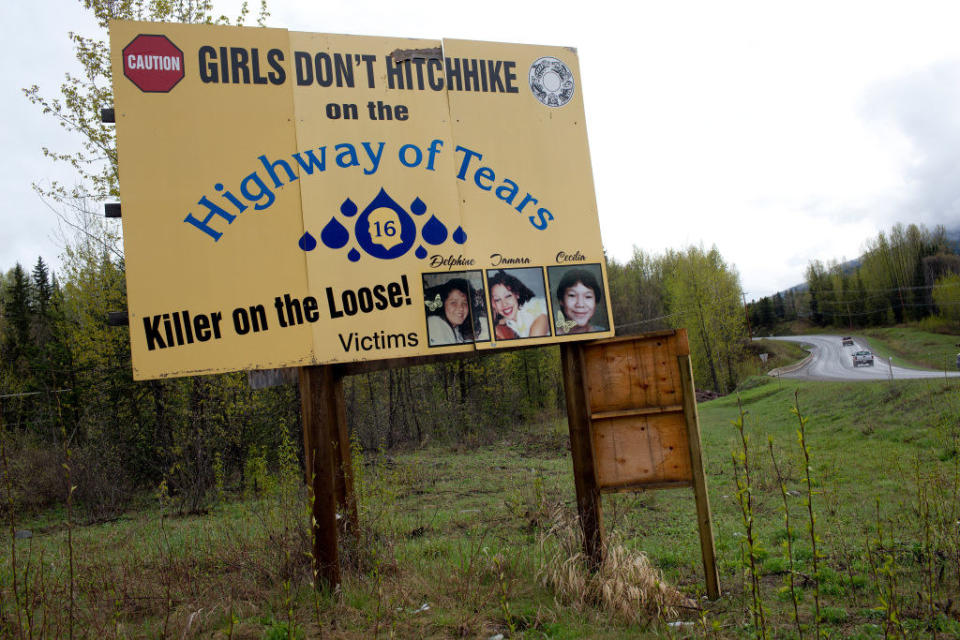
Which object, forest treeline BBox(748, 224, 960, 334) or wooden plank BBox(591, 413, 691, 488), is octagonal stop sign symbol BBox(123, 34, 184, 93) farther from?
forest treeline BBox(748, 224, 960, 334)

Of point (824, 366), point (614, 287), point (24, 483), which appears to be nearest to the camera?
point (24, 483)

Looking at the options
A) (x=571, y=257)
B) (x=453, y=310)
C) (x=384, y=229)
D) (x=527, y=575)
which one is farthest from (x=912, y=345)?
(x=384, y=229)

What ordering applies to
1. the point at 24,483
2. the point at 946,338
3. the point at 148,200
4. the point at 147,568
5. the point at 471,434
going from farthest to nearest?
the point at 946,338 → the point at 471,434 → the point at 24,483 → the point at 147,568 → the point at 148,200

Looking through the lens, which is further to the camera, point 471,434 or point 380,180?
point 471,434

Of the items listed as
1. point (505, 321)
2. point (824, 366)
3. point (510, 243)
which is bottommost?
point (824, 366)

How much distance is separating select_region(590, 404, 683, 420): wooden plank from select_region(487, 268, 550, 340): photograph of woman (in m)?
0.87

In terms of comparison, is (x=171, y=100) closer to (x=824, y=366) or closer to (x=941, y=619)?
(x=941, y=619)

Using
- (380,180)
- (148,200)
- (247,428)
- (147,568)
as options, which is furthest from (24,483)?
(380,180)

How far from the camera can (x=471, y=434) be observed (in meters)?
23.3

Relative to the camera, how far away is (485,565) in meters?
5.56

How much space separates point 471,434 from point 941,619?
19421 mm

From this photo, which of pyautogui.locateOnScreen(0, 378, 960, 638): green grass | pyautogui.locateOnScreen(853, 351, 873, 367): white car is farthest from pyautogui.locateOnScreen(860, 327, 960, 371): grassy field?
pyautogui.locateOnScreen(0, 378, 960, 638): green grass

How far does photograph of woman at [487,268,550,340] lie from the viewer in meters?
5.41

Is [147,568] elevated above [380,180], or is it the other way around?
[380,180]
